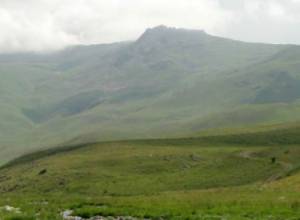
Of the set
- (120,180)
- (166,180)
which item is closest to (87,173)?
(120,180)

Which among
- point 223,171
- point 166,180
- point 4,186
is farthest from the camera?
point 4,186

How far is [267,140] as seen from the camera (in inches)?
6526

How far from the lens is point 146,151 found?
146m

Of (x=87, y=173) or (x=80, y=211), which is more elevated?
(x=80, y=211)

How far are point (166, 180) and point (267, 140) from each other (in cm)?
7443

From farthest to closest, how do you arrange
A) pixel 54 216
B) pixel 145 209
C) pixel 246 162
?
1. pixel 246 162
2. pixel 145 209
3. pixel 54 216

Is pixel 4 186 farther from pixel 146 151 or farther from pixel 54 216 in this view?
pixel 54 216

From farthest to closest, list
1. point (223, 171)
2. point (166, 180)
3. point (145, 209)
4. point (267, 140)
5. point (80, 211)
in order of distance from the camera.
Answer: point (267, 140) < point (223, 171) < point (166, 180) < point (145, 209) < point (80, 211)

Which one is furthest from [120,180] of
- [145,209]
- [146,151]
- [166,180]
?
[145,209]

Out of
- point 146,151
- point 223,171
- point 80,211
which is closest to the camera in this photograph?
point 80,211

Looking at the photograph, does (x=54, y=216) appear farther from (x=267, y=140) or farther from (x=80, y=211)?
(x=267, y=140)

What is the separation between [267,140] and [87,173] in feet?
228

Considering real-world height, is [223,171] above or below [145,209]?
below

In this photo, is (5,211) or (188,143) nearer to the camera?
(5,211)
